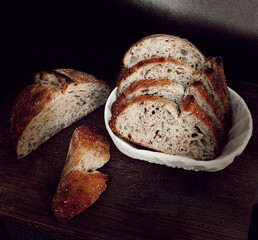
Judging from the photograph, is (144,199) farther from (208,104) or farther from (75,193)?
(208,104)

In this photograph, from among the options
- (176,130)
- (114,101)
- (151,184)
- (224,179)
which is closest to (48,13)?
(114,101)

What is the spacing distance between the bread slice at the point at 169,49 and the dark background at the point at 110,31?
454 millimetres

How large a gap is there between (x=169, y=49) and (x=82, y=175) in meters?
0.84

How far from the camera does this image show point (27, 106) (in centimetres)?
175

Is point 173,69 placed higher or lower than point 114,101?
higher

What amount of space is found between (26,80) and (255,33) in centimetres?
168

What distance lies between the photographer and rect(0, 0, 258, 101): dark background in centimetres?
188

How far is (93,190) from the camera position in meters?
1.47

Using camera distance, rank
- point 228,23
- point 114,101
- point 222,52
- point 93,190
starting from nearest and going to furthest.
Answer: point 93,190
point 114,101
point 228,23
point 222,52

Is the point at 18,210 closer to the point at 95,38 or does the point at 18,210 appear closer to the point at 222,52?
the point at 95,38

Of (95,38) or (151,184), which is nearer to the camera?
(151,184)

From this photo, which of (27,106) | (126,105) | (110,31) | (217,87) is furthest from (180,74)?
(27,106)

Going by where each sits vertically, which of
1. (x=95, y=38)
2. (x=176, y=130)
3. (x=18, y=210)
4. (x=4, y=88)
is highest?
(x=95, y=38)

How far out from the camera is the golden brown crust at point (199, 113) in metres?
1.40
